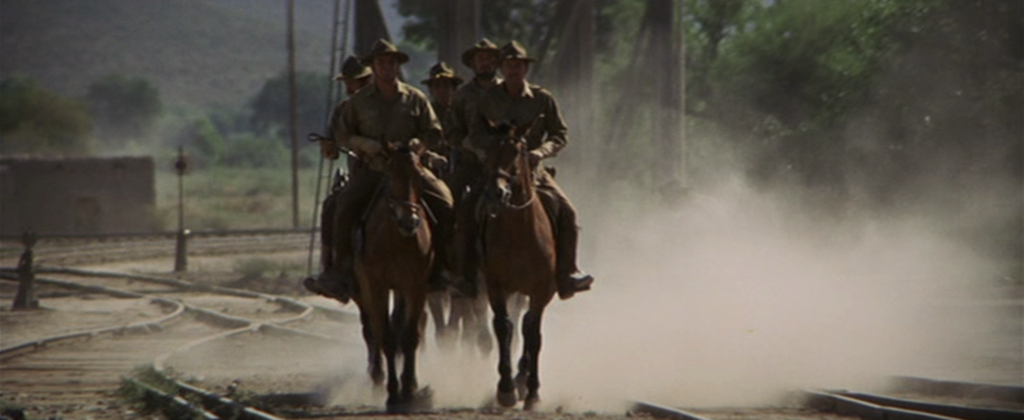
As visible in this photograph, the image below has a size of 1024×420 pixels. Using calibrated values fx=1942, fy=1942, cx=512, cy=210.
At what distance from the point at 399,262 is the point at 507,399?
138cm

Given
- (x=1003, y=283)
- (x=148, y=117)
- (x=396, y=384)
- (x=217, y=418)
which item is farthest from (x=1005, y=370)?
(x=148, y=117)

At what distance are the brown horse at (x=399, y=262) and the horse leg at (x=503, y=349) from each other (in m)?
0.59

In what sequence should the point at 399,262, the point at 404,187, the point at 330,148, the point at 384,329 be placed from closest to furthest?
the point at 404,187, the point at 399,262, the point at 384,329, the point at 330,148

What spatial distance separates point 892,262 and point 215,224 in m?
50.4

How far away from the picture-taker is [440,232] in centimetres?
1566

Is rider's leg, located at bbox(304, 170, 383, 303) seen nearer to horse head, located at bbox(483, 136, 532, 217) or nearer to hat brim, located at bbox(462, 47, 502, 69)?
horse head, located at bbox(483, 136, 532, 217)

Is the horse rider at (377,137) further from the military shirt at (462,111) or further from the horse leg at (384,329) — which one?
the horse leg at (384,329)

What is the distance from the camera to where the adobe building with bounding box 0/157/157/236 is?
201ft

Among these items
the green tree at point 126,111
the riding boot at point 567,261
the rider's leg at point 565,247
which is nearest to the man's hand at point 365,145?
the rider's leg at point 565,247

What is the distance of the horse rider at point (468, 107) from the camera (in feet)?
52.2

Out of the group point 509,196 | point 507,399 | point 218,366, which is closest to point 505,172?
point 509,196

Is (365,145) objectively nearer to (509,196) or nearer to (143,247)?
(509,196)

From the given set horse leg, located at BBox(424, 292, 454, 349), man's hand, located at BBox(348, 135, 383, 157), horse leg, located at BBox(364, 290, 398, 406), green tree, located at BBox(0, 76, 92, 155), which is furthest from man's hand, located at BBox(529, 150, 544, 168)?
green tree, located at BBox(0, 76, 92, 155)

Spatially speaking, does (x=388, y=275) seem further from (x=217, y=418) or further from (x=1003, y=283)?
(x=1003, y=283)
